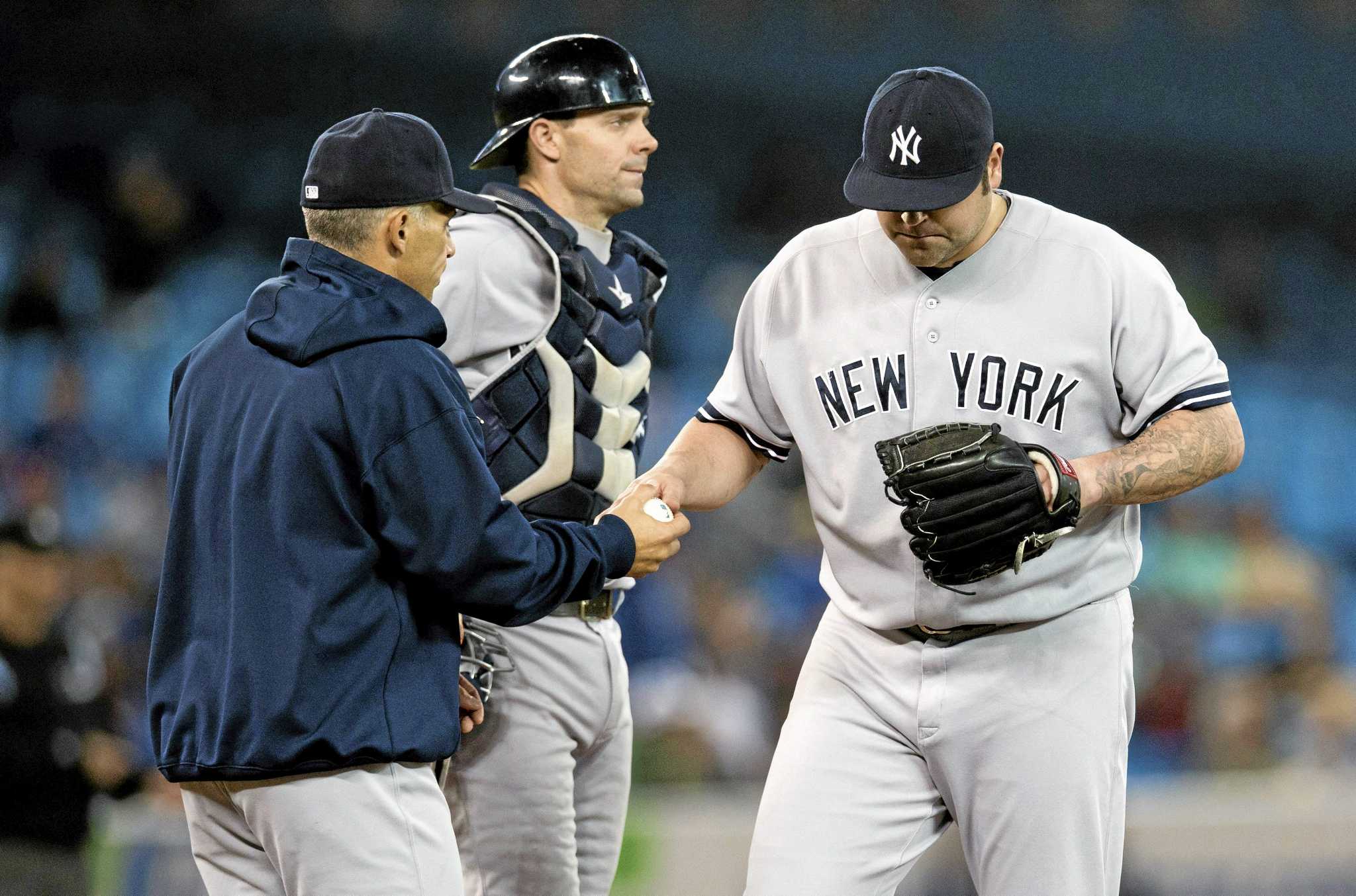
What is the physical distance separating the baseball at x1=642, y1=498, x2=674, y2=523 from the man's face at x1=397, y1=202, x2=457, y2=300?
23.4 inches

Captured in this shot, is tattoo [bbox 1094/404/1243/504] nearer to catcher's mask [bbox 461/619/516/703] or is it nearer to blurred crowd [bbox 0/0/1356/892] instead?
catcher's mask [bbox 461/619/516/703]

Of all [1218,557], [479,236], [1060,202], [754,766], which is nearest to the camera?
[479,236]

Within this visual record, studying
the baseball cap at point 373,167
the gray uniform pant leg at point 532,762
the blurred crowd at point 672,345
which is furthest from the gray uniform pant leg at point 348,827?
the blurred crowd at point 672,345

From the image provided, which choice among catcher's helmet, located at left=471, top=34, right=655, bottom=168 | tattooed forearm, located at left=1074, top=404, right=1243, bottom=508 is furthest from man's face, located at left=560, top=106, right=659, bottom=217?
tattooed forearm, located at left=1074, top=404, right=1243, bottom=508

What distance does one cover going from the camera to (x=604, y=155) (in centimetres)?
350

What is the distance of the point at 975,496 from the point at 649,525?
24.5 inches

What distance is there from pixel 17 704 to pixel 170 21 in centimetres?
589

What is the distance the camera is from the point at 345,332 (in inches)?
97.9

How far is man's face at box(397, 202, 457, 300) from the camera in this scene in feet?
8.79

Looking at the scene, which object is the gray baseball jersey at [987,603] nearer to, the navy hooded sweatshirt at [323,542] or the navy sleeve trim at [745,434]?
the navy sleeve trim at [745,434]

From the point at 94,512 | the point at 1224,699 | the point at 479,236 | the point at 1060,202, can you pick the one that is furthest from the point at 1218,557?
the point at 479,236

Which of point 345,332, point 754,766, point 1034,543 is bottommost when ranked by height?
point 754,766

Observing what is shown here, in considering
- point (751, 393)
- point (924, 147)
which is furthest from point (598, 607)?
point (924, 147)

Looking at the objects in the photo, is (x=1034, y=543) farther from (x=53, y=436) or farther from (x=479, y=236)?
(x=53, y=436)
